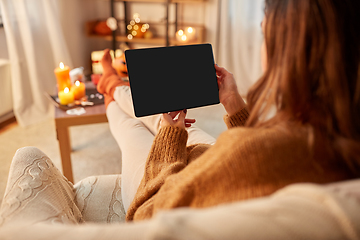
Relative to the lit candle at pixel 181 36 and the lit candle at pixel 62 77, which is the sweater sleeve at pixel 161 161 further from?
the lit candle at pixel 181 36

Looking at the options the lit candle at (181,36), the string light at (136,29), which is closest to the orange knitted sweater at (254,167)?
the lit candle at (181,36)

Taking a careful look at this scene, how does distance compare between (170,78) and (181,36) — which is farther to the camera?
(181,36)

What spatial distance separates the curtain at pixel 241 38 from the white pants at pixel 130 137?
65.1 inches

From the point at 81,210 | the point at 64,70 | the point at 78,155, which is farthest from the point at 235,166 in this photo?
the point at 78,155

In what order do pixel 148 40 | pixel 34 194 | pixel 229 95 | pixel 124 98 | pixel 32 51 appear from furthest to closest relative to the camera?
pixel 148 40 → pixel 32 51 → pixel 124 98 → pixel 229 95 → pixel 34 194

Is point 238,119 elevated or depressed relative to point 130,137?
elevated

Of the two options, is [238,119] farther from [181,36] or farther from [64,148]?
[181,36]

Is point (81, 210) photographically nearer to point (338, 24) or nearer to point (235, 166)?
point (235, 166)

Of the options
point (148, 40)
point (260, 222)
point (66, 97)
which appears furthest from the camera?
point (148, 40)

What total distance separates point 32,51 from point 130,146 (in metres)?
1.58

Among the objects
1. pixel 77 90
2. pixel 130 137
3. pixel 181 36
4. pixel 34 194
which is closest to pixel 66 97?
pixel 77 90

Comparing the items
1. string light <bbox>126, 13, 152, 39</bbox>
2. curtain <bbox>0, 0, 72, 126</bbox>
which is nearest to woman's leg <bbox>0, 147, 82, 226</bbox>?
curtain <bbox>0, 0, 72, 126</bbox>

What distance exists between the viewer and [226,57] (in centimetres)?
277

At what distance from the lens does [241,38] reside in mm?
2715
